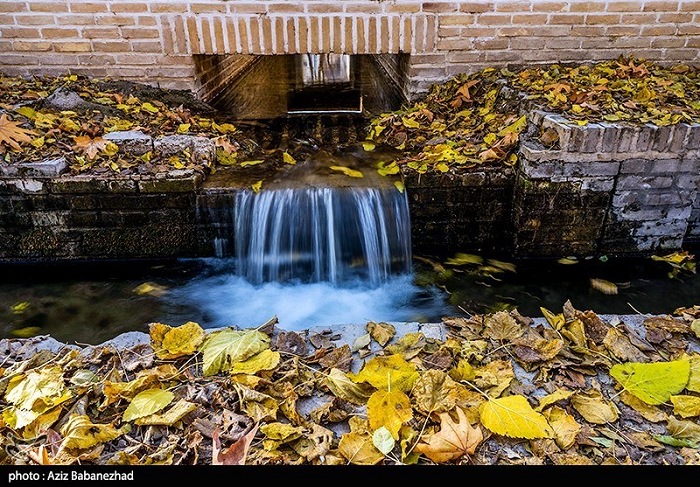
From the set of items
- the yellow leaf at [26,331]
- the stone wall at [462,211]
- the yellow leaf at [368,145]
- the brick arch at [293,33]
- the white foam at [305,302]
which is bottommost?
the white foam at [305,302]

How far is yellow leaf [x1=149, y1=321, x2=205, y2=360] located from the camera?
1854 millimetres

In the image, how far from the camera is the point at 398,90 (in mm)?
5668

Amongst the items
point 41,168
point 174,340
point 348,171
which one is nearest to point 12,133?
point 41,168

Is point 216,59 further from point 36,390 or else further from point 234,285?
point 36,390

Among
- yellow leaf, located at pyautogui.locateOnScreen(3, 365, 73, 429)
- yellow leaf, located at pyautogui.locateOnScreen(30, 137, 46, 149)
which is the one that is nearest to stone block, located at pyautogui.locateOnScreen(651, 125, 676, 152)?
yellow leaf, located at pyautogui.locateOnScreen(3, 365, 73, 429)

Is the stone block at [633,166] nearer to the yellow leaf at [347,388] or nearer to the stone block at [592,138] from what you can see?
the stone block at [592,138]

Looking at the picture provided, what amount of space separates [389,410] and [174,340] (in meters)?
0.90

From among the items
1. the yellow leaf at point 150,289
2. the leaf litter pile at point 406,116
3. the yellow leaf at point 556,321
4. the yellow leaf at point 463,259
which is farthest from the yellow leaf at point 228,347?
the yellow leaf at point 463,259

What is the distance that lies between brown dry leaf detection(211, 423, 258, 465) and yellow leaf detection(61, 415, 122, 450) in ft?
1.08

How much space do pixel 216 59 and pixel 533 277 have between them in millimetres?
4250

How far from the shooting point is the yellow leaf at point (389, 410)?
1.52 metres

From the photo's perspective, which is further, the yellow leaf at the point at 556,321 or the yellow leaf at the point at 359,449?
the yellow leaf at the point at 556,321

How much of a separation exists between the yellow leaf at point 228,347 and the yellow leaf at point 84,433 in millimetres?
363

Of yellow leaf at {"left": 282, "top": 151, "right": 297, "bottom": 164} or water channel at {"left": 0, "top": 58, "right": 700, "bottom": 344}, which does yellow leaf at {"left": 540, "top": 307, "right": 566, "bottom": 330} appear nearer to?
water channel at {"left": 0, "top": 58, "right": 700, "bottom": 344}
